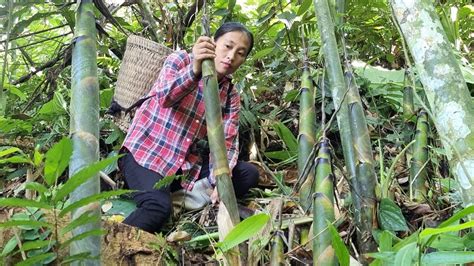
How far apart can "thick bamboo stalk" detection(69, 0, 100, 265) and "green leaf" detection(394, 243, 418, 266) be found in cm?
55

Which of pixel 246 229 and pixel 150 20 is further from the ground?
pixel 150 20

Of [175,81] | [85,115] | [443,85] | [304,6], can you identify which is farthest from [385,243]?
[304,6]

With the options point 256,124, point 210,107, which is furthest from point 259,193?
point 210,107

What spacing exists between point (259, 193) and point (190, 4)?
1534 mm

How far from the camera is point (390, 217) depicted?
145 cm

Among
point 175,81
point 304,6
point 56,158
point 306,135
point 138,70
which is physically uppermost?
point 304,6

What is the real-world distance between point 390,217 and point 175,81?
0.99 meters

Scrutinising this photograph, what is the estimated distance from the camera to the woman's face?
2.28m

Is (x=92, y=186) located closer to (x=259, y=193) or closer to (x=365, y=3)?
(x=259, y=193)

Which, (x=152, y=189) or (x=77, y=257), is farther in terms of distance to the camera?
(x=152, y=189)

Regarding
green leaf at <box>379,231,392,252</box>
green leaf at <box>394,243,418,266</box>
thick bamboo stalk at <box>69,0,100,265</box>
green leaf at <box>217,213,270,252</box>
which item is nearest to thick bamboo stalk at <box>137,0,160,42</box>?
thick bamboo stalk at <box>69,0,100,265</box>

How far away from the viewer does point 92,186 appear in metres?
1.05

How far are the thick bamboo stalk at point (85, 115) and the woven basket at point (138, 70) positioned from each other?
57.4 inches

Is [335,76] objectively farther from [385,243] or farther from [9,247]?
[9,247]
